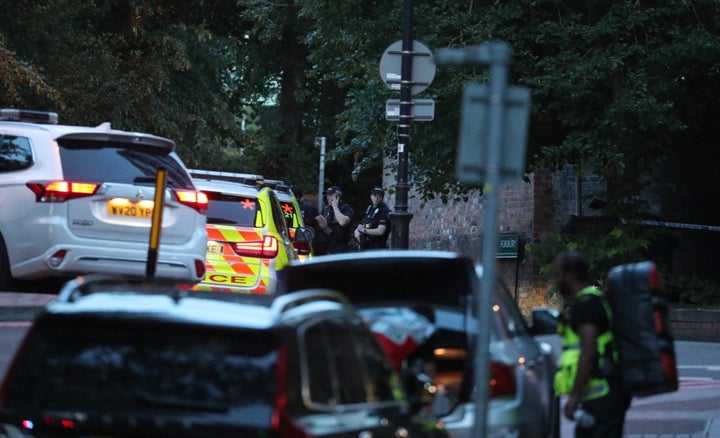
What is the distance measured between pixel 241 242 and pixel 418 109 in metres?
4.07

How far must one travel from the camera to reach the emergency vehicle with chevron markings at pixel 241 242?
1717 cm

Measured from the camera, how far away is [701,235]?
101 ft

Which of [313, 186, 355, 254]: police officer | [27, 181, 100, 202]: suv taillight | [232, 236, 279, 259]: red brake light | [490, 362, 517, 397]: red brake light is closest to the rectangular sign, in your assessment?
[232, 236, 279, 259]: red brake light

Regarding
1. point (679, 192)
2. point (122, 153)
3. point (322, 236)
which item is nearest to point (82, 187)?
point (122, 153)

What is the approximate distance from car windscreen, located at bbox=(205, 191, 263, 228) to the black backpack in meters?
9.14

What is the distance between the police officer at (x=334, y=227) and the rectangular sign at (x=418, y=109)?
4.18m

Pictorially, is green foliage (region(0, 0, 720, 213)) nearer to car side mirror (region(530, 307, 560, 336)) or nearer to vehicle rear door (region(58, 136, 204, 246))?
vehicle rear door (region(58, 136, 204, 246))

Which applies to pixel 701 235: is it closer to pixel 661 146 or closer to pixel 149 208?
pixel 661 146

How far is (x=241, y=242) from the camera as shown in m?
17.3

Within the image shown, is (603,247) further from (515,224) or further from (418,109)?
(515,224)

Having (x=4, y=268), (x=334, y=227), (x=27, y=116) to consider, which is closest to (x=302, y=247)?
(x=334, y=227)

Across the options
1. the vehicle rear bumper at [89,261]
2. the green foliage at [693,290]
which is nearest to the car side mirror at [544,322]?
the vehicle rear bumper at [89,261]

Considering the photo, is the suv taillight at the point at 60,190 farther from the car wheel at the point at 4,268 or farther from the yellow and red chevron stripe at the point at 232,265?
the yellow and red chevron stripe at the point at 232,265

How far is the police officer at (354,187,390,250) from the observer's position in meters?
23.8
